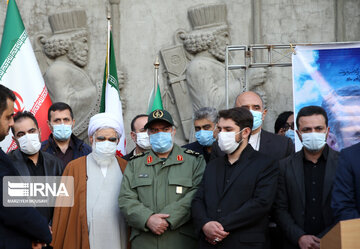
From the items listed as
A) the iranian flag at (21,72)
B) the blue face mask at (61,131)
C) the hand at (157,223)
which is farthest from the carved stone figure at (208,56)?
the hand at (157,223)

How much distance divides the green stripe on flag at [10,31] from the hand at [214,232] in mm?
3781

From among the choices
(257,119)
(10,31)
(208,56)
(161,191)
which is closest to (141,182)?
(161,191)

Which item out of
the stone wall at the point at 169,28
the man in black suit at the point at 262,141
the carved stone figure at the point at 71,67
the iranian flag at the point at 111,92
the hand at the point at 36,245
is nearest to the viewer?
the hand at the point at 36,245

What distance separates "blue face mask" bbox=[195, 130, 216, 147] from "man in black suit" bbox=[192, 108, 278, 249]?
1.05 m

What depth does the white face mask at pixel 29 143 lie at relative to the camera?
525 cm

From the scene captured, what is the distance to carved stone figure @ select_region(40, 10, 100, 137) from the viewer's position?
852 centimetres

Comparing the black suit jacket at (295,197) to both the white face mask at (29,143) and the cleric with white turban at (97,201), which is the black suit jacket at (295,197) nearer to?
the cleric with white turban at (97,201)

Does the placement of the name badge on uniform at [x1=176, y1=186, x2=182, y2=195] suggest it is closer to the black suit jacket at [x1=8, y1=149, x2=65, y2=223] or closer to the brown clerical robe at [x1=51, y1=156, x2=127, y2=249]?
the brown clerical robe at [x1=51, y1=156, x2=127, y2=249]

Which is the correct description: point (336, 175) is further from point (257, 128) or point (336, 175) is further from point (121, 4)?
point (121, 4)

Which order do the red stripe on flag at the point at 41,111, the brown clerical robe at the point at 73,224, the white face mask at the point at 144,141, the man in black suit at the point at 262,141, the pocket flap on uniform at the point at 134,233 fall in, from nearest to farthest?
1. the pocket flap on uniform at the point at 134,233
2. the brown clerical robe at the point at 73,224
3. the man in black suit at the point at 262,141
4. the white face mask at the point at 144,141
5. the red stripe on flag at the point at 41,111

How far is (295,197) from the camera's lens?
468 centimetres

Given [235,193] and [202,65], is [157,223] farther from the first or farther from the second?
[202,65]

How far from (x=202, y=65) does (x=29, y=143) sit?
3.65 m

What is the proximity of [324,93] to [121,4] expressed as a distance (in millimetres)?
3620
